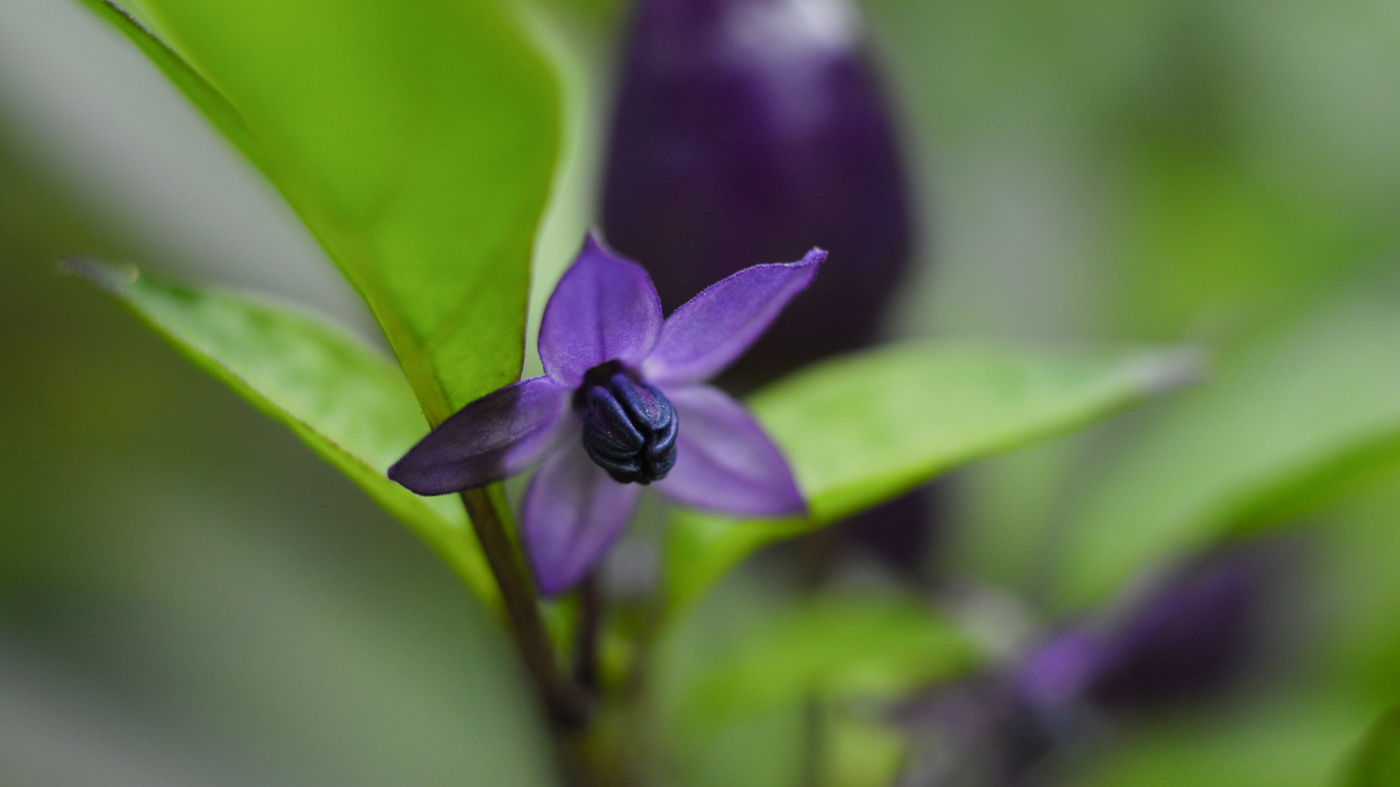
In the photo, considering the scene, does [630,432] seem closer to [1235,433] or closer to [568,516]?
[568,516]

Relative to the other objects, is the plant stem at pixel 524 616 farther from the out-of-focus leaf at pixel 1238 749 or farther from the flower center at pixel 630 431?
the out-of-focus leaf at pixel 1238 749

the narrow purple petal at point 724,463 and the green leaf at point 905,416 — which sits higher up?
the narrow purple petal at point 724,463

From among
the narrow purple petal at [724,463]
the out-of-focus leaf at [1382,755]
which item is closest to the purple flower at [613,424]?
the narrow purple petal at [724,463]

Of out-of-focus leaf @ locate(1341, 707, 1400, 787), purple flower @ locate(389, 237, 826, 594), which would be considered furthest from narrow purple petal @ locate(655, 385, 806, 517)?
out-of-focus leaf @ locate(1341, 707, 1400, 787)

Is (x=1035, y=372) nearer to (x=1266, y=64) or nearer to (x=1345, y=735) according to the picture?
(x=1345, y=735)

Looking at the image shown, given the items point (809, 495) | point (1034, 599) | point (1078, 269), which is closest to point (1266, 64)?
point (1078, 269)

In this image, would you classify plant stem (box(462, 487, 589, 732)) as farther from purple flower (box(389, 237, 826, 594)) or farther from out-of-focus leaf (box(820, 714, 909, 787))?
out-of-focus leaf (box(820, 714, 909, 787))

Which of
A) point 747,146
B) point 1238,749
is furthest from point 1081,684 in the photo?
point 747,146
